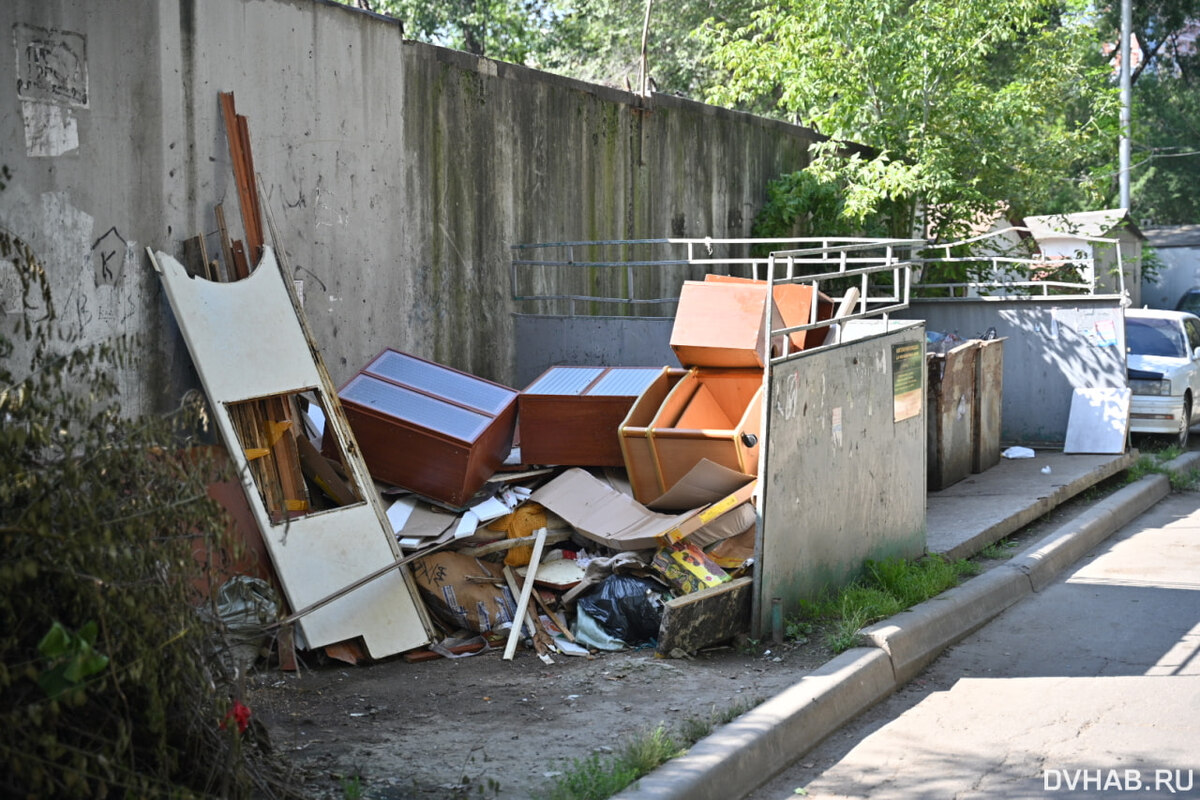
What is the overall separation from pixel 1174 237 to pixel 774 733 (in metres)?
31.5

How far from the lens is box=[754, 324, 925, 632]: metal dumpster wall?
6.48 meters

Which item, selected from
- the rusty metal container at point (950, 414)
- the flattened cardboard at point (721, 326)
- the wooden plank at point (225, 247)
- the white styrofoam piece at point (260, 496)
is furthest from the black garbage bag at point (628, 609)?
the rusty metal container at point (950, 414)

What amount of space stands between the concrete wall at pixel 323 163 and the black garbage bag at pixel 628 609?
292 cm

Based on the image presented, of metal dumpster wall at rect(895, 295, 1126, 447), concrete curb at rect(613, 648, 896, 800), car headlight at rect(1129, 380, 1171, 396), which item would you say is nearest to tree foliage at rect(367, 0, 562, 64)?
metal dumpster wall at rect(895, 295, 1126, 447)

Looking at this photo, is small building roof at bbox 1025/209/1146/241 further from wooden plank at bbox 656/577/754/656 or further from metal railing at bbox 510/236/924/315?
wooden plank at bbox 656/577/754/656

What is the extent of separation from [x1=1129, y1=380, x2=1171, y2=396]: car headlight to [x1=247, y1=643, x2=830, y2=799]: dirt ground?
928cm

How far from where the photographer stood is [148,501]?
359 cm

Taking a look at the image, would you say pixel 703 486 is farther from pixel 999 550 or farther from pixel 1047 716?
pixel 999 550

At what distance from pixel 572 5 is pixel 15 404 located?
2590 centimetres

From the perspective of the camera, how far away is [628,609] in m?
6.55

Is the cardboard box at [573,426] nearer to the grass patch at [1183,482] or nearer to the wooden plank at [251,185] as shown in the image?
the wooden plank at [251,185]

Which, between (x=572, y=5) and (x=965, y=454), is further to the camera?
(x=572, y=5)

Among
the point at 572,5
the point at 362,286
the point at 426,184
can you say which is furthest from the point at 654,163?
the point at 572,5

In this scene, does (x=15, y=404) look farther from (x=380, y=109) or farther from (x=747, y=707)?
(x=380, y=109)
